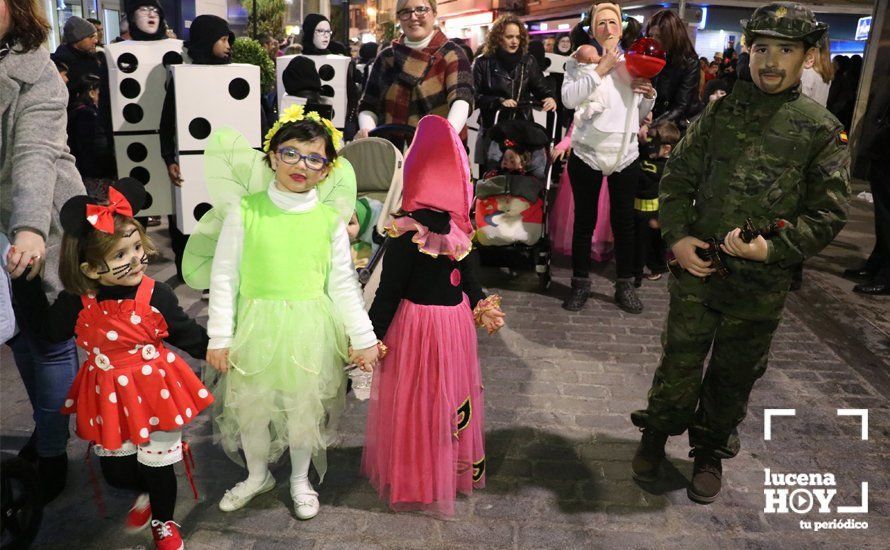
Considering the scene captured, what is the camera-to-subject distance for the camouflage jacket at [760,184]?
105 inches

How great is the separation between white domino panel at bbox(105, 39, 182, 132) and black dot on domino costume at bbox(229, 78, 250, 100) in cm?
67

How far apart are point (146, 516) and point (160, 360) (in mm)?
735

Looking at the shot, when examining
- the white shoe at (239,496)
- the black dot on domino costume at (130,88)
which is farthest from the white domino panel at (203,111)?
the white shoe at (239,496)

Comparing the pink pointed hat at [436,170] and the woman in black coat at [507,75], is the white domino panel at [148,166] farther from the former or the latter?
the pink pointed hat at [436,170]

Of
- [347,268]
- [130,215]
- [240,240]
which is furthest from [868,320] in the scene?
[130,215]

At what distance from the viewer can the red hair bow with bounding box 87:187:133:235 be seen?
226 cm

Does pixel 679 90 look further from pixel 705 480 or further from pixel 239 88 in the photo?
pixel 705 480

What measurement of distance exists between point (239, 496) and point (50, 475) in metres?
0.78

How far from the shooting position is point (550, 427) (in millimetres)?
3725

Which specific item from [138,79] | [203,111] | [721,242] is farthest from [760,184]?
[138,79]

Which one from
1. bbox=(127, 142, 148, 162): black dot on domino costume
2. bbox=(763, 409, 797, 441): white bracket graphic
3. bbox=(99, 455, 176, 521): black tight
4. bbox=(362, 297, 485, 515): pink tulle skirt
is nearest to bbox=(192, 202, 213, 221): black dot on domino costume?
bbox=(127, 142, 148, 162): black dot on domino costume

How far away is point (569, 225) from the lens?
6.60m

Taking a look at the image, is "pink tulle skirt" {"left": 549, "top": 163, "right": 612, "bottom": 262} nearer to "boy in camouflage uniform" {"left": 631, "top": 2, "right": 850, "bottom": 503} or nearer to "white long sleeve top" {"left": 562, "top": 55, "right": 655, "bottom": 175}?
"white long sleeve top" {"left": 562, "top": 55, "right": 655, "bottom": 175}

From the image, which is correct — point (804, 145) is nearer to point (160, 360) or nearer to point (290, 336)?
point (290, 336)
